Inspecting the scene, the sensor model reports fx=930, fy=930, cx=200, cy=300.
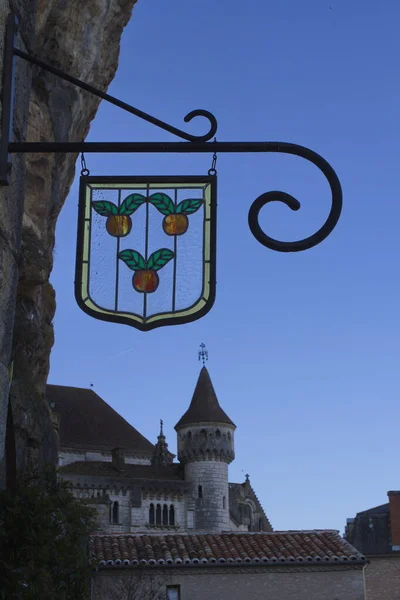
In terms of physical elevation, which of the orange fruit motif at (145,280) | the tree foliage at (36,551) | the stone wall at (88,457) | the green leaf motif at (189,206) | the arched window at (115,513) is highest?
the stone wall at (88,457)

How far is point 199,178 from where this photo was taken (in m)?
4.29

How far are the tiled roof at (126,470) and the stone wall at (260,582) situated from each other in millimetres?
33818

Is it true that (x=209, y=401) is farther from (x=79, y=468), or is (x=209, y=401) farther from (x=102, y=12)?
(x=102, y=12)

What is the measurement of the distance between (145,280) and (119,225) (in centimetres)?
29

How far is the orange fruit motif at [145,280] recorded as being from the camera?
429 cm

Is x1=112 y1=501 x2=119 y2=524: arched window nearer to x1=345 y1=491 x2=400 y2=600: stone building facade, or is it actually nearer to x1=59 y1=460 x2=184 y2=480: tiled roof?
x1=59 y1=460 x2=184 y2=480: tiled roof

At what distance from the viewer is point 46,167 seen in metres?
21.7

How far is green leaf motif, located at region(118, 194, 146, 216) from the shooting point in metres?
4.36

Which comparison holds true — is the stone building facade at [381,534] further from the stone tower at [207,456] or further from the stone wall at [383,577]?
the stone tower at [207,456]

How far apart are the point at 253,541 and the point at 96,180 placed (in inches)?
863

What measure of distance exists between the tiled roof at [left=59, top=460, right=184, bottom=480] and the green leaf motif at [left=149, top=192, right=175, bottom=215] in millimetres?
53421

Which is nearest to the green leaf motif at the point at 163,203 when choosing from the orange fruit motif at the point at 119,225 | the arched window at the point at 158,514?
the orange fruit motif at the point at 119,225

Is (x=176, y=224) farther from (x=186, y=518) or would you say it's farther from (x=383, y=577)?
(x=186, y=518)

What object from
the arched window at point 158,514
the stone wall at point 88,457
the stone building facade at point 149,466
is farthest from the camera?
the stone wall at point 88,457
